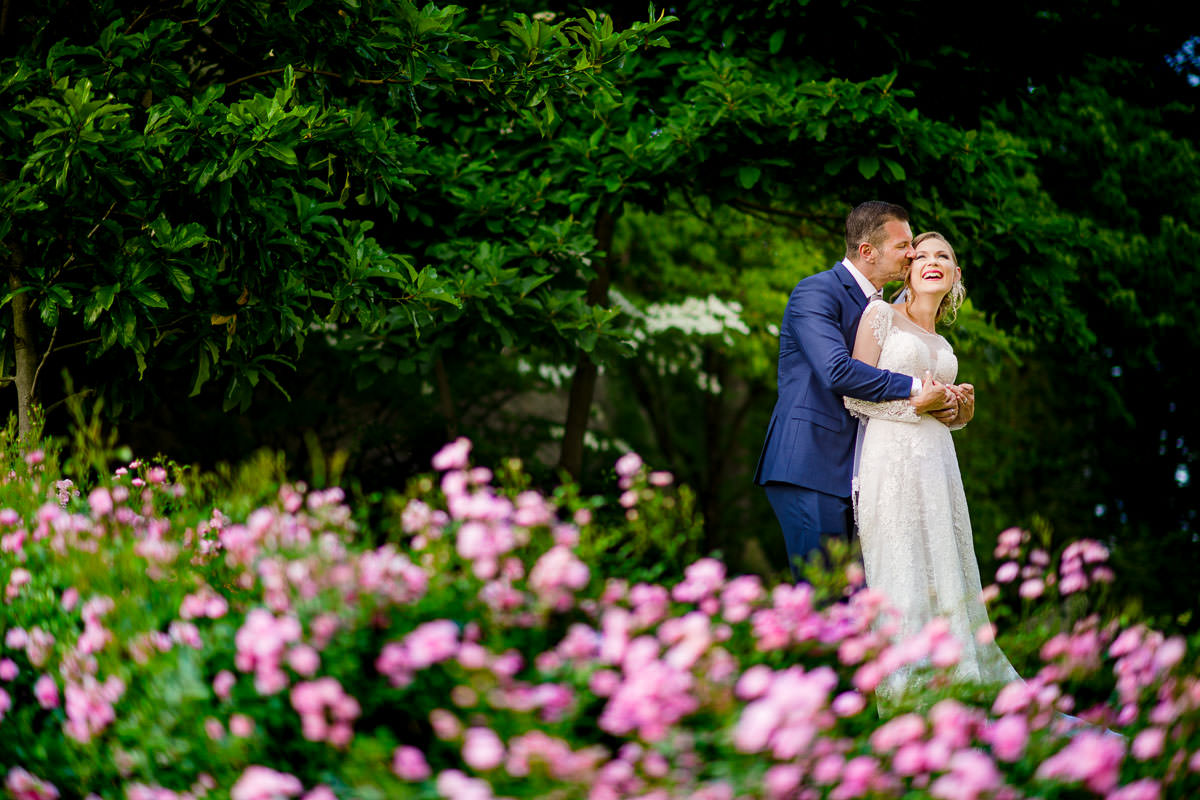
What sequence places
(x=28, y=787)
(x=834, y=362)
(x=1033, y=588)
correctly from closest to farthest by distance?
(x=28, y=787)
(x=1033, y=588)
(x=834, y=362)

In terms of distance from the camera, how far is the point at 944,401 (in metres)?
4.29

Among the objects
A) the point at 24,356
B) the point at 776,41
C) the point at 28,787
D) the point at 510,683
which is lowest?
the point at 28,787

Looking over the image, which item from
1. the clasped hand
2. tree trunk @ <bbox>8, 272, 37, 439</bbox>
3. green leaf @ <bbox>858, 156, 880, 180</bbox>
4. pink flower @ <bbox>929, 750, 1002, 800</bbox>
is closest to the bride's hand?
the clasped hand

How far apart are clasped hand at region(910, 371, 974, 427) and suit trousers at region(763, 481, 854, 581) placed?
1.67 feet

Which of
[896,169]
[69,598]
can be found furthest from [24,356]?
[896,169]

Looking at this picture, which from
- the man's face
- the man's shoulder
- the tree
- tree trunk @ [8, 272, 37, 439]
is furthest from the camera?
tree trunk @ [8, 272, 37, 439]

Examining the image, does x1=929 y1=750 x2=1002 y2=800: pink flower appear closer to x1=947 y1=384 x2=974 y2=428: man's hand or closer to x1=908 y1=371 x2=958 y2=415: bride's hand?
x1=908 y1=371 x2=958 y2=415: bride's hand

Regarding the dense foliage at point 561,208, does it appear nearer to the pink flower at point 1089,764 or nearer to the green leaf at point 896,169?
the green leaf at point 896,169

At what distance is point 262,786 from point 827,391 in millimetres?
3024

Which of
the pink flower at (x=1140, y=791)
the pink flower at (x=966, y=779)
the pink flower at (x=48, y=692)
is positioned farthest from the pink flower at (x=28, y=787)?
the pink flower at (x=1140, y=791)

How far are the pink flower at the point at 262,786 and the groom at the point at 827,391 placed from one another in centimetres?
255

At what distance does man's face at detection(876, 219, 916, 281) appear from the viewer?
4.54 metres

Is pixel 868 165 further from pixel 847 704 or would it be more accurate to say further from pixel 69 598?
pixel 69 598

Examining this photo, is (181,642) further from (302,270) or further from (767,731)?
(302,270)
